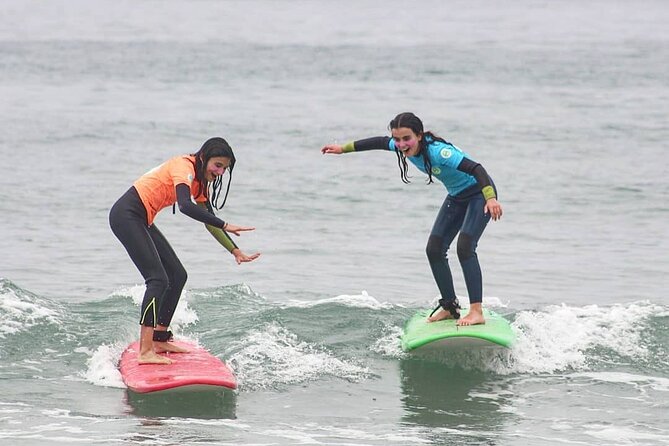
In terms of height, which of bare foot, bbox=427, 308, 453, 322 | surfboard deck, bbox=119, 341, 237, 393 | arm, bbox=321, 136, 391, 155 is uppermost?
arm, bbox=321, 136, 391, 155

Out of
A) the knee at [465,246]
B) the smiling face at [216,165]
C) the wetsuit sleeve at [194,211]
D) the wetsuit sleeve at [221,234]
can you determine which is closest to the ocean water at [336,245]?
the knee at [465,246]

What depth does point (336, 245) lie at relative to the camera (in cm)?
1723

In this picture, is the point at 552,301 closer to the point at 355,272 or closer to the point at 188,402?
the point at 355,272

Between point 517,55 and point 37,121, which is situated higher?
point 517,55

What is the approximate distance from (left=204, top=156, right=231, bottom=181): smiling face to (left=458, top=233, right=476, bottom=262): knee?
7.62ft

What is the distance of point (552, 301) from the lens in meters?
13.5

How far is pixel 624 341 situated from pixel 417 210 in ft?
30.6

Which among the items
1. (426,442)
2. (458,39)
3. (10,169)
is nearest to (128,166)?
(10,169)

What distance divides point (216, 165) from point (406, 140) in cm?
174

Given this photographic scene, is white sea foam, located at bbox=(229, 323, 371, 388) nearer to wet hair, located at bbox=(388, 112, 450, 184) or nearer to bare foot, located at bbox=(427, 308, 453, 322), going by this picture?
bare foot, located at bbox=(427, 308, 453, 322)

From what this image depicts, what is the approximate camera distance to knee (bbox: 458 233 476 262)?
33.8 ft

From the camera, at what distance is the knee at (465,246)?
10289 mm

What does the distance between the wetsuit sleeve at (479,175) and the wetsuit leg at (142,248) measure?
2674 mm

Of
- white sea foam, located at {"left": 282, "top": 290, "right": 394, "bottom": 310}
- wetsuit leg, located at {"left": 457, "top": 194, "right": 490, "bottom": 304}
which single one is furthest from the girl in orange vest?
white sea foam, located at {"left": 282, "top": 290, "right": 394, "bottom": 310}
